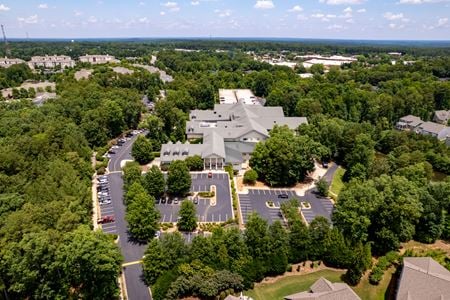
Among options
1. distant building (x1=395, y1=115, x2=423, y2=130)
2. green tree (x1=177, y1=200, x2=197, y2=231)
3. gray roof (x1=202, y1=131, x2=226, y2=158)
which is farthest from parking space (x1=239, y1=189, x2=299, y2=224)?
distant building (x1=395, y1=115, x2=423, y2=130)

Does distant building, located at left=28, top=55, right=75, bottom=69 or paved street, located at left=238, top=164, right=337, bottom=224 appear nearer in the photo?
paved street, located at left=238, top=164, right=337, bottom=224

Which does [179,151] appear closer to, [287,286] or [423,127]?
[287,286]

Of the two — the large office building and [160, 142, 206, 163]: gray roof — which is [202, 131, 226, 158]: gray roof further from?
[160, 142, 206, 163]: gray roof

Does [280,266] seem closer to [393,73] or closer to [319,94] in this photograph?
[319,94]

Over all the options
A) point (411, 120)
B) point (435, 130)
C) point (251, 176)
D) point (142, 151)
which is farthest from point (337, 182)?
point (411, 120)

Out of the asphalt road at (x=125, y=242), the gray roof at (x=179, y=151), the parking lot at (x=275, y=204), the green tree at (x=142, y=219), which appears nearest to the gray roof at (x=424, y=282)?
the parking lot at (x=275, y=204)

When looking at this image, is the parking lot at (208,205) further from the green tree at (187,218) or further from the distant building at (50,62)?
the distant building at (50,62)
